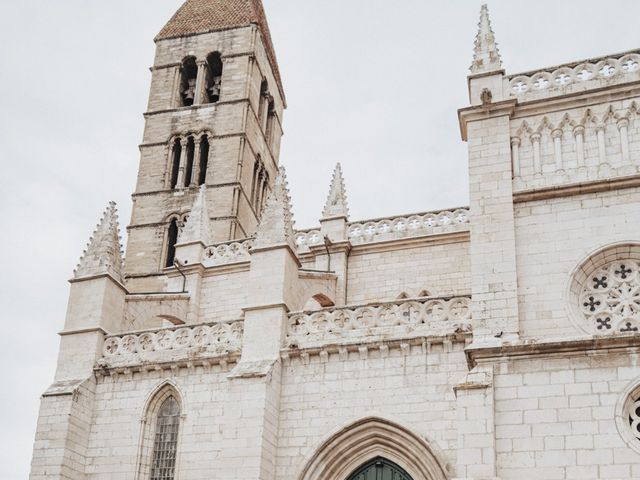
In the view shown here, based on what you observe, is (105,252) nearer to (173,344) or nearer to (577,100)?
(173,344)

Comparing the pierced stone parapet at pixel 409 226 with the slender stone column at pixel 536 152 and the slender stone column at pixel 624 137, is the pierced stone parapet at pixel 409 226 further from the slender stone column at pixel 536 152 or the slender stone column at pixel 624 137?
the slender stone column at pixel 624 137

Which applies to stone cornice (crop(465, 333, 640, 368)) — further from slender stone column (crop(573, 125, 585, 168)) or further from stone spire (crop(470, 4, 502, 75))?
stone spire (crop(470, 4, 502, 75))

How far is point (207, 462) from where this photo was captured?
16484mm

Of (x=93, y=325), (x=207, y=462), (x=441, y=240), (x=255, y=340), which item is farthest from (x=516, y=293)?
(x=93, y=325)

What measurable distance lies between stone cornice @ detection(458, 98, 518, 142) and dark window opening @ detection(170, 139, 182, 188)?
19738mm

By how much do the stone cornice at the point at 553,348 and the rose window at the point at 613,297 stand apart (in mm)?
951

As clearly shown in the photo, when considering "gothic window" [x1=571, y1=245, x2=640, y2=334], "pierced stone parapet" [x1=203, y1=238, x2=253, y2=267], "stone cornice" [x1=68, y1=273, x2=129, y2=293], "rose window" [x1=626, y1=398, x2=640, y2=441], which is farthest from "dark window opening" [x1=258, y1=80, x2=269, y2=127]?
"rose window" [x1=626, y1=398, x2=640, y2=441]

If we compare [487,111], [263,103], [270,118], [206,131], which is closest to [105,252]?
[487,111]

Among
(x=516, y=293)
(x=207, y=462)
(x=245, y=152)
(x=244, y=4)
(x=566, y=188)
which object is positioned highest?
(x=244, y=4)

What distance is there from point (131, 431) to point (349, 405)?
4943 mm

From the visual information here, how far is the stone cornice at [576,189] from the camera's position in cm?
1410

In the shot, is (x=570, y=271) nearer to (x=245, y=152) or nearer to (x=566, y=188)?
(x=566, y=188)

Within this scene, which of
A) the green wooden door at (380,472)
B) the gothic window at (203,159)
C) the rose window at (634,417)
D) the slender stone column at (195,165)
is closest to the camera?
the rose window at (634,417)

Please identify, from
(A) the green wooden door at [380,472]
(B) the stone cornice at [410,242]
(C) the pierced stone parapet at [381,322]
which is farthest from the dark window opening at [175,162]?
(A) the green wooden door at [380,472]
